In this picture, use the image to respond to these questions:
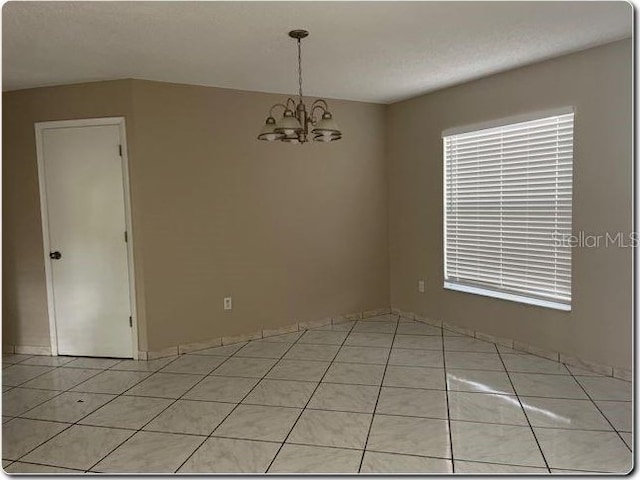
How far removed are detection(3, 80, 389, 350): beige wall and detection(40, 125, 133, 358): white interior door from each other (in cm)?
15

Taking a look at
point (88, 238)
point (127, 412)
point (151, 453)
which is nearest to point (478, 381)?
point (151, 453)

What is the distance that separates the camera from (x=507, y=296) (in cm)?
416

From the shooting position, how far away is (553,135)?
12.1 feet

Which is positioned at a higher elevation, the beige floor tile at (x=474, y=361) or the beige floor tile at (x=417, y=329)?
the beige floor tile at (x=417, y=329)

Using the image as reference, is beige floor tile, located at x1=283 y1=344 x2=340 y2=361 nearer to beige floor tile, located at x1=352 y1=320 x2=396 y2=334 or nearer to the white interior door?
beige floor tile, located at x1=352 y1=320 x2=396 y2=334

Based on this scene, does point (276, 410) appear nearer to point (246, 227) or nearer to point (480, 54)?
point (246, 227)

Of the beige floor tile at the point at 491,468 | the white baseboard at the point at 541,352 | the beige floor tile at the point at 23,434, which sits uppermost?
the white baseboard at the point at 541,352

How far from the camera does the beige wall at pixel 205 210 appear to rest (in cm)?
402

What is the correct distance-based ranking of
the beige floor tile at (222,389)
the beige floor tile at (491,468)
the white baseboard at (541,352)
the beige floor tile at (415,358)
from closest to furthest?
the beige floor tile at (491,468) → the beige floor tile at (222,389) → the white baseboard at (541,352) → the beige floor tile at (415,358)

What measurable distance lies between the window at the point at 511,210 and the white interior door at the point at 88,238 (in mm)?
2997

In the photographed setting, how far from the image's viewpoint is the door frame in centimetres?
398

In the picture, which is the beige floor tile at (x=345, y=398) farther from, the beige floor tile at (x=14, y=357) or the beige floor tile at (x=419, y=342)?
the beige floor tile at (x=14, y=357)

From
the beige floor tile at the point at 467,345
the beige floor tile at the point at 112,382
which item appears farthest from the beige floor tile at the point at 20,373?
the beige floor tile at the point at 467,345

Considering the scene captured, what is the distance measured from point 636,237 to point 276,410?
2609 mm
